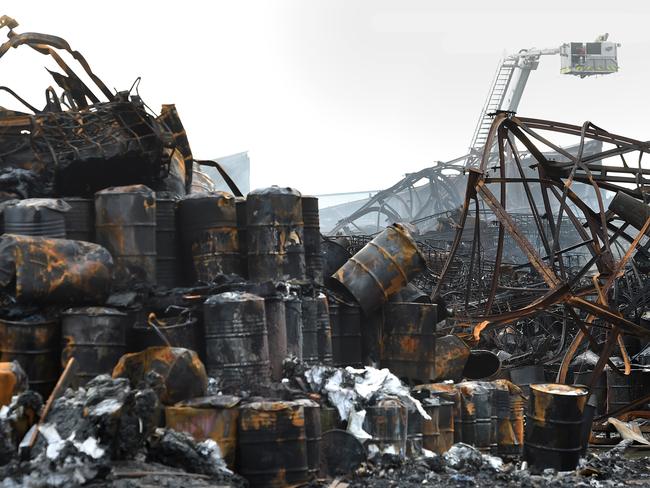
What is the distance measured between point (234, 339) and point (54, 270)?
1.65 metres

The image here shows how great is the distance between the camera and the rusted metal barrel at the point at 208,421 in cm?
734

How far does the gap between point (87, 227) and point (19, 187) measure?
1.12 m

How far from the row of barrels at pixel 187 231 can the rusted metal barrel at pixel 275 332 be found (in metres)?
0.66

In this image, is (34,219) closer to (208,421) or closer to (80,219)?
(80,219)

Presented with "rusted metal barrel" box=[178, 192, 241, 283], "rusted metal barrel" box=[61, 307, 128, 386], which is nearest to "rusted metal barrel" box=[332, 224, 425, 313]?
"rusted metal barrel" box=[178, 192, 241, 283]

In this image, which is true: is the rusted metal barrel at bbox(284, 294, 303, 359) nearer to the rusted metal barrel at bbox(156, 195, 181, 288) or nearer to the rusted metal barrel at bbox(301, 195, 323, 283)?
the rusted metal barrel at bbox(301, 195, 323, 283)

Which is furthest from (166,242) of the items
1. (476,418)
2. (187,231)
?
(476,418)

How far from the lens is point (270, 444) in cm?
745

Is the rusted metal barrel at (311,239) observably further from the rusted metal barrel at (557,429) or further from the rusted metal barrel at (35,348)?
the rusted metal barrel at (35,348)

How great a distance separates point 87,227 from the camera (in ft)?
30.6

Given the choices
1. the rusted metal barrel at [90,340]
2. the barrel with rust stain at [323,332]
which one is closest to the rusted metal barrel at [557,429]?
the barrel with rust stain at [323,332]

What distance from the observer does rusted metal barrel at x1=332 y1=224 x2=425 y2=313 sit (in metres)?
10.5

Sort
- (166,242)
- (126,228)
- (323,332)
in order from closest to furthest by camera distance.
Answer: (126,228) < (166,242) < (323,332)

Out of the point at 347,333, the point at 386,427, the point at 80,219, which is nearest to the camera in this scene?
the point at 386,427
